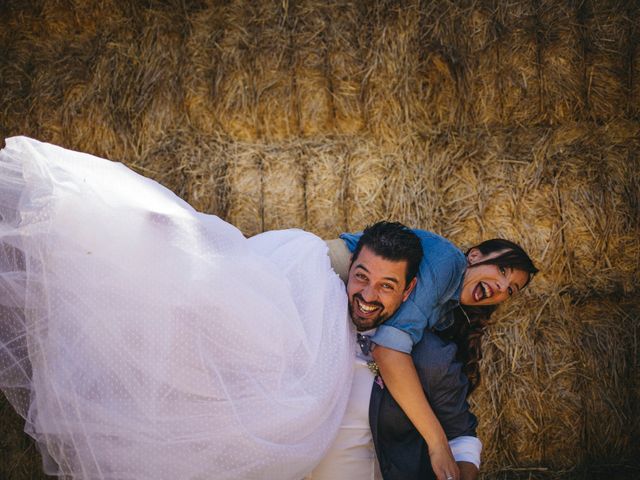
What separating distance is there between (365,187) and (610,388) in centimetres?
138

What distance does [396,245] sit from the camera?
1.99m

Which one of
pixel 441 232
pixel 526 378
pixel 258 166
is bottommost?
pixel 526 378

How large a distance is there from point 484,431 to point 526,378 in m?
0.29

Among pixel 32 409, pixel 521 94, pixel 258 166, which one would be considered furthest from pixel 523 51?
pixel 32 409

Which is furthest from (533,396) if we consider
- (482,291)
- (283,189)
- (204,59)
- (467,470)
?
(204,59)

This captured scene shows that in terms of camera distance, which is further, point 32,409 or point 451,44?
point 451,44

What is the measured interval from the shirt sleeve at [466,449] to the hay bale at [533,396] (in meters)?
0.59

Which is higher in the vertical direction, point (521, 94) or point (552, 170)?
point (521, 94)

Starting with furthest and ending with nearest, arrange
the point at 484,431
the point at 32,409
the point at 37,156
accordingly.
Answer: the point at 484,431, the point at 37,156, the point at 32,409

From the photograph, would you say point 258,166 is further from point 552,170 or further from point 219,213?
point 552,170

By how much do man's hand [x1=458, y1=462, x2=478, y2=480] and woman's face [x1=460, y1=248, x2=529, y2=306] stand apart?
612mm

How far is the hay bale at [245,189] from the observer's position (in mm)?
2676


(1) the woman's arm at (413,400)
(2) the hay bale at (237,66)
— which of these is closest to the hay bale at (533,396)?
(1) the woman's arm at (413,400)

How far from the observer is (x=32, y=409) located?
1.51 meters
